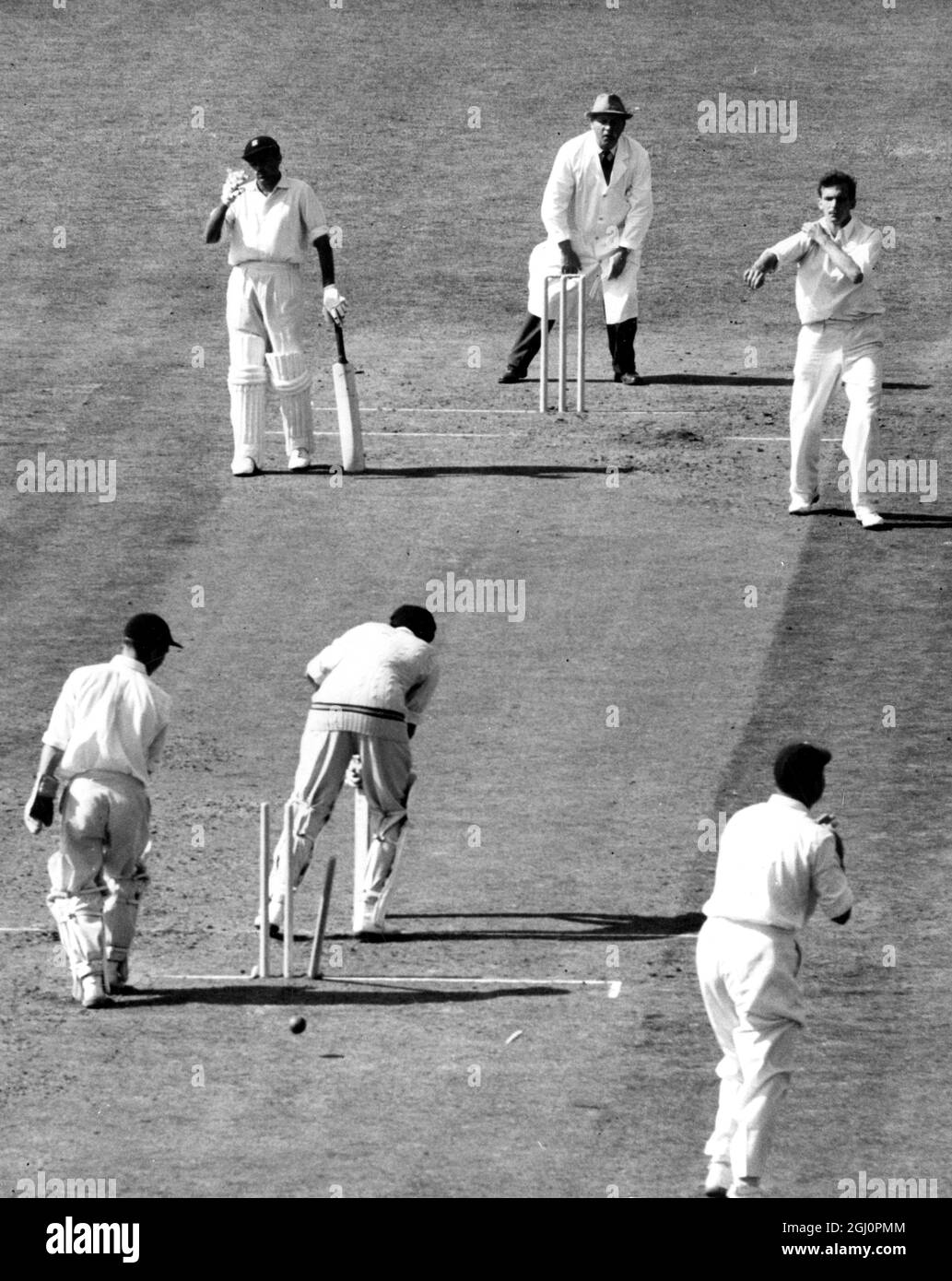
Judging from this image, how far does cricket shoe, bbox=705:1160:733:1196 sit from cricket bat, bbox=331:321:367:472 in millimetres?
10784

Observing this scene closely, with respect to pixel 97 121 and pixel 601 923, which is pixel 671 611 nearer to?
pixel 601 923

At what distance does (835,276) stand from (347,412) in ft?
12.9

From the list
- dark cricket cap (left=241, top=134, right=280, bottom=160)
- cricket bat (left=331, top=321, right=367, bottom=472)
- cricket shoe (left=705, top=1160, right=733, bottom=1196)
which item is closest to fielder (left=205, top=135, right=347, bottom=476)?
dark cricket cap (left=241, top=134, right=280, bottom=160)

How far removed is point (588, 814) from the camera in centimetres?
1698

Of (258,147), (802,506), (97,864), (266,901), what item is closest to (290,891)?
(266,901)

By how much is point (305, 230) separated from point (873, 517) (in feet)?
15.7

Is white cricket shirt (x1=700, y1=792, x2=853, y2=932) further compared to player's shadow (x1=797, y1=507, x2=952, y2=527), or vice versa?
player's shadow (x1=797, y1=507, x2=952, y2=527)

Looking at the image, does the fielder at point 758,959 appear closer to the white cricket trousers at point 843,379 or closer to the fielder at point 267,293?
the white cricket trousers at point 843,379

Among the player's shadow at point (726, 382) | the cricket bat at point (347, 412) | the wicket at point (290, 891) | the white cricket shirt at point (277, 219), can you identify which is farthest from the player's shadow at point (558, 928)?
the player's shadow at point (726, 382)

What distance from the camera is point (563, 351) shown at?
2327 centimetres

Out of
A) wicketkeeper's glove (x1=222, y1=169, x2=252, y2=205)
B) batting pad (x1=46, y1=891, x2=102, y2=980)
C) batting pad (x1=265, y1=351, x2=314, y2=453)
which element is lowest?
batting pad (x1=46, y1=891, x2=102, y2=980)

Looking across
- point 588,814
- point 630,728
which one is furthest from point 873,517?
point 588,814

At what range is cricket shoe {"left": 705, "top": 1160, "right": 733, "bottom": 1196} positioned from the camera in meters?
11.9

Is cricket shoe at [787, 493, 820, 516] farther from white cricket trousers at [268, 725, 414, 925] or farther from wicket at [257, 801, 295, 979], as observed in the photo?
wicket at [257, 801, 295, 979]
